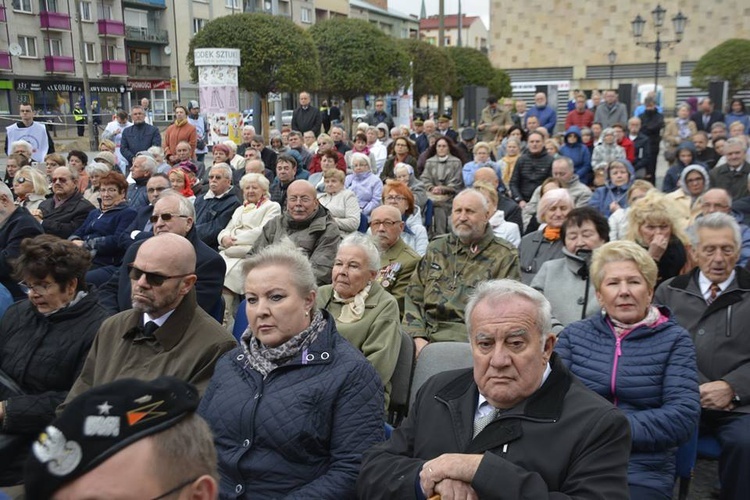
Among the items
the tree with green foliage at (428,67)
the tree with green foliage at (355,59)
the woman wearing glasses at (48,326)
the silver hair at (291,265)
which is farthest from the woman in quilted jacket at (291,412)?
the tree with green foliage at (428,67)

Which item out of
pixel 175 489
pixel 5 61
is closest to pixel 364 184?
pixel 175 489

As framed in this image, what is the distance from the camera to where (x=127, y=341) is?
3219mm

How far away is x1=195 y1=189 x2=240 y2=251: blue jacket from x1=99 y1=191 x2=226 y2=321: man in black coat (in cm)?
192

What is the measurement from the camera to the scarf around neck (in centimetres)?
281

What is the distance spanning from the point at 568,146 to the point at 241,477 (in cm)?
907

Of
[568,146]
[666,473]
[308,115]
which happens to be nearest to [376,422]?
[666,473]

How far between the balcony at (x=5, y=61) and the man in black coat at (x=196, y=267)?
39835 millimetres

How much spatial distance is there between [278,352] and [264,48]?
19.8 metres

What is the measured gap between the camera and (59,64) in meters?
41.8

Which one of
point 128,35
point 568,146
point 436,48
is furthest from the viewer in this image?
point 128,35

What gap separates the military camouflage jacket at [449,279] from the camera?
A: 4.37 meters

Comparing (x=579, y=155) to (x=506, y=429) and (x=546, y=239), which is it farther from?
(x=506, y=429)

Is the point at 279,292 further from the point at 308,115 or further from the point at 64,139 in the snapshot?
the point at 64,139

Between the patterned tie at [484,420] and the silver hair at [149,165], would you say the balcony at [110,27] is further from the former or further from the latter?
the patterned tie at [484,420]
